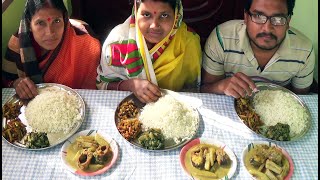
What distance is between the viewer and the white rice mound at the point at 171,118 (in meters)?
1.63

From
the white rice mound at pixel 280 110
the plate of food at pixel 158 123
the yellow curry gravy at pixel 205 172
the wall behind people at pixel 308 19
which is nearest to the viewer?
the yellow curry gravy at pixel 205 172

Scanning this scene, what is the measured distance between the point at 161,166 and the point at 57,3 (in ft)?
3.42

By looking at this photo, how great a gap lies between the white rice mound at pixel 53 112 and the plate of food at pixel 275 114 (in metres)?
0.84

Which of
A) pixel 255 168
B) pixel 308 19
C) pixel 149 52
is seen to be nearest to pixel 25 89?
pixel 149 52

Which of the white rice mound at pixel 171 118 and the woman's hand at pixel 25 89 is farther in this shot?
the woman's hand at pixel 25 89

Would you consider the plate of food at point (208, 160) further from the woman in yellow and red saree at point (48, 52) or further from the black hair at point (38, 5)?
the black hair at point (38, 5)

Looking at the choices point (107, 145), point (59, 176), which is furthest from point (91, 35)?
point (59, 176)

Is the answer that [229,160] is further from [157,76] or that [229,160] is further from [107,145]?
[157,76]

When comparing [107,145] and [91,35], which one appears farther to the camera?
[91,35]

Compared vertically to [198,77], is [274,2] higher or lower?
higher

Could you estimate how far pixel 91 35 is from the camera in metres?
2.20

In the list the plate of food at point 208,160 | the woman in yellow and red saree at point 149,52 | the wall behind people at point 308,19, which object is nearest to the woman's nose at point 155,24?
the woman in yellow and red saree at point 149,52

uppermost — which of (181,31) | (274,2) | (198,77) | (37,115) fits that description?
(274,2)

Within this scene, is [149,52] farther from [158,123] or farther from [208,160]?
[208,160]
